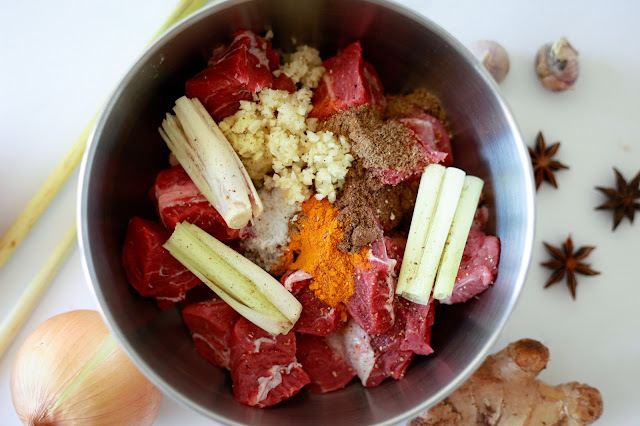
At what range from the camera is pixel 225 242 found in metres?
2.09

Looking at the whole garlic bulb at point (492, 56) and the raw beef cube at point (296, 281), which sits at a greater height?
the whole garlic bulb at point (492, 56)

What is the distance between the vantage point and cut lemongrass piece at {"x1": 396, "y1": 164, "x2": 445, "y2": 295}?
1.96m

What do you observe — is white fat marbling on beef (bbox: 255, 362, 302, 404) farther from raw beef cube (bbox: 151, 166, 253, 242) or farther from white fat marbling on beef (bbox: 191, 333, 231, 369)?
raw beef cube (bbox: 151, 166, 253, 242)

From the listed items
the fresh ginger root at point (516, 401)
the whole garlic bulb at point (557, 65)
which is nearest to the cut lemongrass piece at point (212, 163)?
the fresh ginger root at point (516, 401)

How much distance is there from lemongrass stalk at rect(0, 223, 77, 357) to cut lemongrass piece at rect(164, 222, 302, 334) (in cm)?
57

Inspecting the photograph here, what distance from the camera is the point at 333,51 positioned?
2.21m

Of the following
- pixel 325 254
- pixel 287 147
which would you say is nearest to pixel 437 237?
pixel 325 254

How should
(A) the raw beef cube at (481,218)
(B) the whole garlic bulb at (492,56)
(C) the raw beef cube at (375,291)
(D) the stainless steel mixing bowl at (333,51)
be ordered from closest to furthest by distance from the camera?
(D) the stainless steel mixing bowl at (333,51), (C) the raw beef cube at (375,291), (A) the raw beef cube at (481,218), (B) the whole garlic bulb at (492,56)

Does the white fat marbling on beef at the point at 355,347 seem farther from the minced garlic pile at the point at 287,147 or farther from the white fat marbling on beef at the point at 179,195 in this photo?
the white fat marbling on beef at the point at 179,195

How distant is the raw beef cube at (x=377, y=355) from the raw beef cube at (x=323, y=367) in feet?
0.15

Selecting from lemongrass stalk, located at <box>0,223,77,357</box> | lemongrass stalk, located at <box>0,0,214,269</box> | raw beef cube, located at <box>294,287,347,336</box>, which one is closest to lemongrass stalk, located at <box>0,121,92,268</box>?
lemongrass stalk, located at <box>0,0,214,269</box>

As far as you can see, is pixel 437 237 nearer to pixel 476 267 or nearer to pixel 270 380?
pixel 476 267

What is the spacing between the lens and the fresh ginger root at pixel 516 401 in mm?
2049

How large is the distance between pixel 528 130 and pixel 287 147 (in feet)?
3.85
